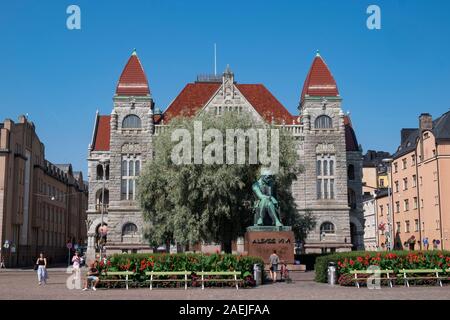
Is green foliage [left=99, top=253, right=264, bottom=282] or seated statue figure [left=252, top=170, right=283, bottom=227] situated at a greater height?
seated statue figure [left=252, top=170, right=283, bottom=227]

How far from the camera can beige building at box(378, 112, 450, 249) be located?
2339 inches

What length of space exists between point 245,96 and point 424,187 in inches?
936

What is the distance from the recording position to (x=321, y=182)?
6588 centimetres

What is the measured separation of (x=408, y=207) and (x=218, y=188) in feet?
121

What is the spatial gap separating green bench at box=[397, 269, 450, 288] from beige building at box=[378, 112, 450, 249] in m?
31.3

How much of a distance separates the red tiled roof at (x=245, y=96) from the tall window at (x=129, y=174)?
6372 mm

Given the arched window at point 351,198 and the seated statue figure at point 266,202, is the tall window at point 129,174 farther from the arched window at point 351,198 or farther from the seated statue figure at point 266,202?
the seated statue figure at point 266,202

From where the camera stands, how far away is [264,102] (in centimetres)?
7262

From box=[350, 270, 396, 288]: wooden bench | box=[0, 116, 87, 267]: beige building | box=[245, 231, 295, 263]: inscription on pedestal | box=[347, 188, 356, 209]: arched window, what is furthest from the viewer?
box=[347, 188, 356, 209]: arched window

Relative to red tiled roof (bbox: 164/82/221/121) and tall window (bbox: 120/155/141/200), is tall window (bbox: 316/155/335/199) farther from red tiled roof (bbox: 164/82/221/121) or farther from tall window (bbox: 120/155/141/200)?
tall window (bbox: 120/155/141/200)

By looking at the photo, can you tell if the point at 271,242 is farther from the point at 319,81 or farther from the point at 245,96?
the point at 245,96

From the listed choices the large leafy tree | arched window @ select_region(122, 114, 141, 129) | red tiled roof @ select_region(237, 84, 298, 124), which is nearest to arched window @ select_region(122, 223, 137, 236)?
arched window @ select_region(122, 114, 141, 129)

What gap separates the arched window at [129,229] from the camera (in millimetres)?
65250
